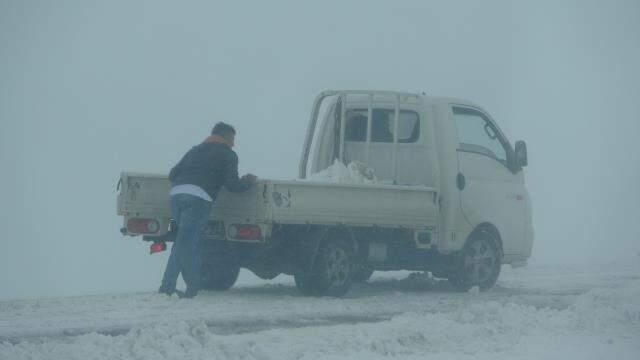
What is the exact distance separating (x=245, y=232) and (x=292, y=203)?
1.70ft

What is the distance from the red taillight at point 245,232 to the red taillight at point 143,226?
80cm

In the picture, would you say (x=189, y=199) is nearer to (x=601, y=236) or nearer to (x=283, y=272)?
(x=283, y=272)

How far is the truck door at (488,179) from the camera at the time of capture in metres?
15.7

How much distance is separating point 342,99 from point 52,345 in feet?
24.4

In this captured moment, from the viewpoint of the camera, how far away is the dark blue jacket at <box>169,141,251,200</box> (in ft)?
42.5

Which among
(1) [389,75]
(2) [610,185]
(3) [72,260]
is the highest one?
(1) [389,75]

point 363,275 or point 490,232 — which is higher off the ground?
point 490,232

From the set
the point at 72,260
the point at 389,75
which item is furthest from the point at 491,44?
the point at 72,260

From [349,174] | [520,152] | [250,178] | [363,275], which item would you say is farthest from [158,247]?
[520,152]

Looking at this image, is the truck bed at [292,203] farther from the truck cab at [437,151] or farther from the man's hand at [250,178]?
the truck cab at [437,151]

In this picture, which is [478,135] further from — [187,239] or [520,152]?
[187,239]

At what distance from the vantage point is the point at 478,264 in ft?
51.8

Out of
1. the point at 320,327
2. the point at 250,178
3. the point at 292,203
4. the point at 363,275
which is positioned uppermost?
the point at 250,178

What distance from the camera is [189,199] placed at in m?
12.8
